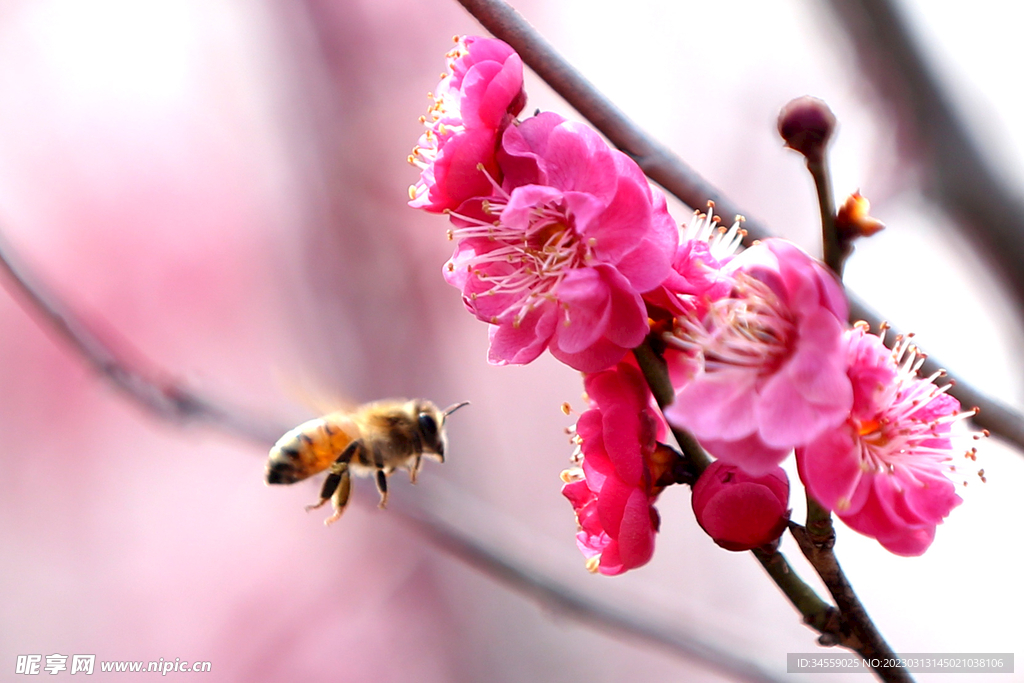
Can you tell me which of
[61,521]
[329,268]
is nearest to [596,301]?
[329,268]

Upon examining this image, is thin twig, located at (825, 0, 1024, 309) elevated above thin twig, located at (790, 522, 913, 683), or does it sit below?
above

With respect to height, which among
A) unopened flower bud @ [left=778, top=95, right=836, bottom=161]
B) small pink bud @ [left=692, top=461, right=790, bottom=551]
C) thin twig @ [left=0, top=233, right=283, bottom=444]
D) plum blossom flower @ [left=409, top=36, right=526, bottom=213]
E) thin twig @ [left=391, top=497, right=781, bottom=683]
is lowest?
thin twig @ [left=391, top=497, right=781, bottom=683]

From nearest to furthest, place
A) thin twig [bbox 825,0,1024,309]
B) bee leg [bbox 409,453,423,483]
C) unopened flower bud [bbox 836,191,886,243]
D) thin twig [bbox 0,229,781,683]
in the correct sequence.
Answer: unopened flower bud [bbox 836,191,886,243] → bee leg [bbox 409,453,423,483] → thin twig [bbox 0,229,781,683] → thin twig [bbox 825,0,1024,309]

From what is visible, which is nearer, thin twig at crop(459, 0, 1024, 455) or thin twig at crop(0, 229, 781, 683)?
thin twig at crop(459, 0, 1024, 455)

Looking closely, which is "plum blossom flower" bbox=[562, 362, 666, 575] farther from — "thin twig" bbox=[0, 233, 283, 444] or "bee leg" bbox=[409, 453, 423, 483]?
"thin twig" bbox=[0, 233, 283, 444]

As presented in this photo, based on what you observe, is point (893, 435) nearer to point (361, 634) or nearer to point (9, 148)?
point (361, 634)

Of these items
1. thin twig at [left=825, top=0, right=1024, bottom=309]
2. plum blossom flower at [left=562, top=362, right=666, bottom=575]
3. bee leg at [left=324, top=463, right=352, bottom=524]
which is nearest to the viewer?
plum blossom flower at [left=562, top=362, right=666, bottom=575]

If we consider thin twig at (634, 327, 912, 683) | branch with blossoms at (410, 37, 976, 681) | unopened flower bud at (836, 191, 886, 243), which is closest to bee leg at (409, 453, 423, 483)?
branch with blossoms at (410, 37, 976, 681)
